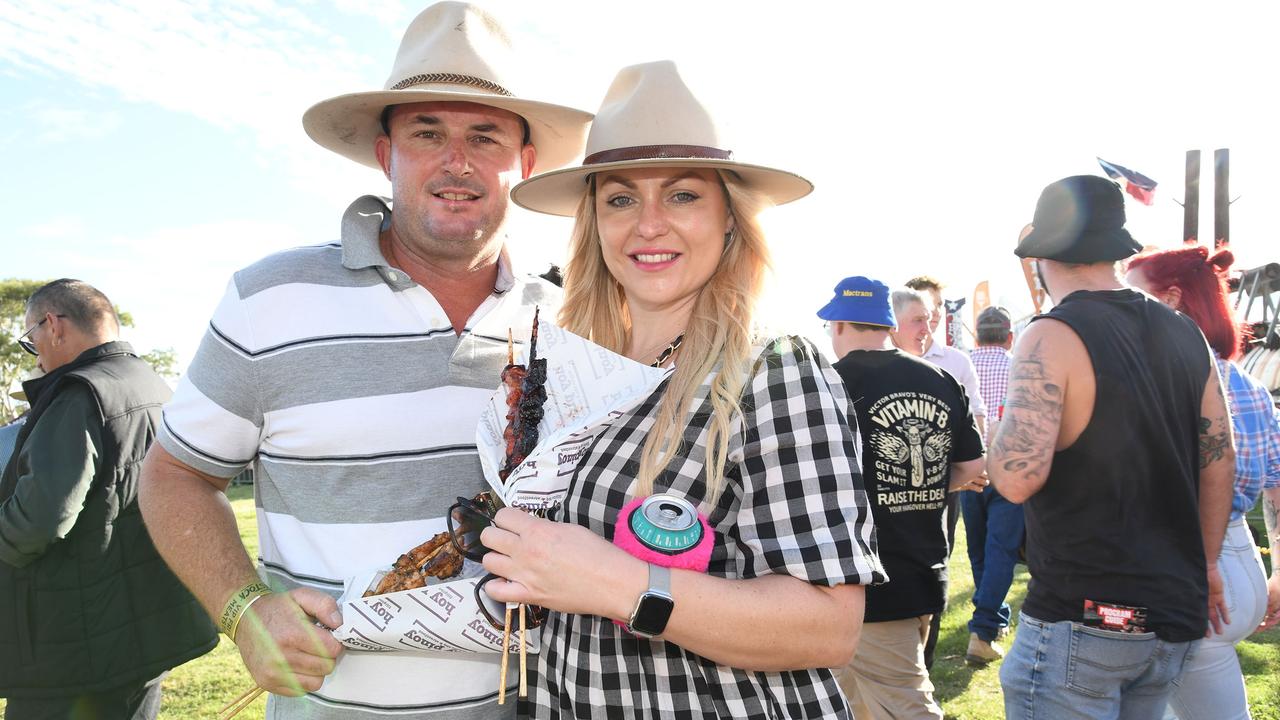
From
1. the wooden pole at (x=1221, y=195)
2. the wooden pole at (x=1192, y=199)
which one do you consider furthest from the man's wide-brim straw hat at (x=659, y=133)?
the wooden pole at (x=1221, y=195)

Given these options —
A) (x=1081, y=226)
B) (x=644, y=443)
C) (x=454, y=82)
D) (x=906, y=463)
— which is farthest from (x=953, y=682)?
(x=454, y=82)

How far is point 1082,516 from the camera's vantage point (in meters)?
→ 2.68

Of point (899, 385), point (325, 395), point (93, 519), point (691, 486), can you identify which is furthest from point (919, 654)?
point (93, 519)

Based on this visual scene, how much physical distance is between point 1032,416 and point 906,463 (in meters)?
1.41

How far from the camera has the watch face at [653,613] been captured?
1508 mm

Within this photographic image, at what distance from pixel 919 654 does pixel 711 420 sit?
3.00 m

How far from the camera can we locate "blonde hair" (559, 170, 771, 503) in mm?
1682

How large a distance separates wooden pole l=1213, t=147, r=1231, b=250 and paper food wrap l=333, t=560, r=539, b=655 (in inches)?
553

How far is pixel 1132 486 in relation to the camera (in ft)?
8.62

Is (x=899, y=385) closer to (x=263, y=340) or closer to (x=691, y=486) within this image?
(x=691, y=486)

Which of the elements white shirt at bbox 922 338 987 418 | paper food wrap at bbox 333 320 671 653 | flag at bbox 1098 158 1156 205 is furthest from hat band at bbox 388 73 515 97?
flag at bbox 1098 158 1156 205

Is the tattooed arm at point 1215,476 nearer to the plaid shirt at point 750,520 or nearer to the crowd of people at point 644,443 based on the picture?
the crowd of people at point 644,443

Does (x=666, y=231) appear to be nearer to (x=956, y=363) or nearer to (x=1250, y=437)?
(x=1250, y=437)

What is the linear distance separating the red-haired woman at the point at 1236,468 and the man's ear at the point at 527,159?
2.64 m
